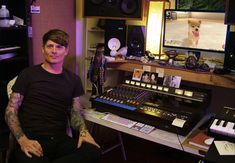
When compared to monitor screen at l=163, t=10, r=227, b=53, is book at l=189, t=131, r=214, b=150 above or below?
below

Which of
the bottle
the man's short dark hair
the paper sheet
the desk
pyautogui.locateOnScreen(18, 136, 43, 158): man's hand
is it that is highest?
the bottle

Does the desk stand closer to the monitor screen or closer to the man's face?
the man's face

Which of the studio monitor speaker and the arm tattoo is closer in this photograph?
the arm tattoo

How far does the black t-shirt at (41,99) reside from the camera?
5.96 ft

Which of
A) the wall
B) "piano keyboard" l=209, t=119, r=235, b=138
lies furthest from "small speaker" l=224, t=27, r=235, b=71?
the wall

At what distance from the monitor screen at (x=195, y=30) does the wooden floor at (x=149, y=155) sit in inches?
42.0

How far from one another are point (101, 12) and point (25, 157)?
56.9 inches

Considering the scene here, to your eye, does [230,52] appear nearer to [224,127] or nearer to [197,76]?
[197,76]

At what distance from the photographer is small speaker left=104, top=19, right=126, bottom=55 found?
8.43ft

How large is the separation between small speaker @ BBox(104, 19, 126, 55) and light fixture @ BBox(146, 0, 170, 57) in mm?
240

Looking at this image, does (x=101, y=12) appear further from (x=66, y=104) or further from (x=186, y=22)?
(x=66, y=104)

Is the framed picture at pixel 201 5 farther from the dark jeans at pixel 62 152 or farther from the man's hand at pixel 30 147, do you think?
the man's hand at pixel 30 147

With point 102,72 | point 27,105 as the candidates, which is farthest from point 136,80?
point 27,105

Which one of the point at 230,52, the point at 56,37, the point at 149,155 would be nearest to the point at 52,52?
the point at 56,37
